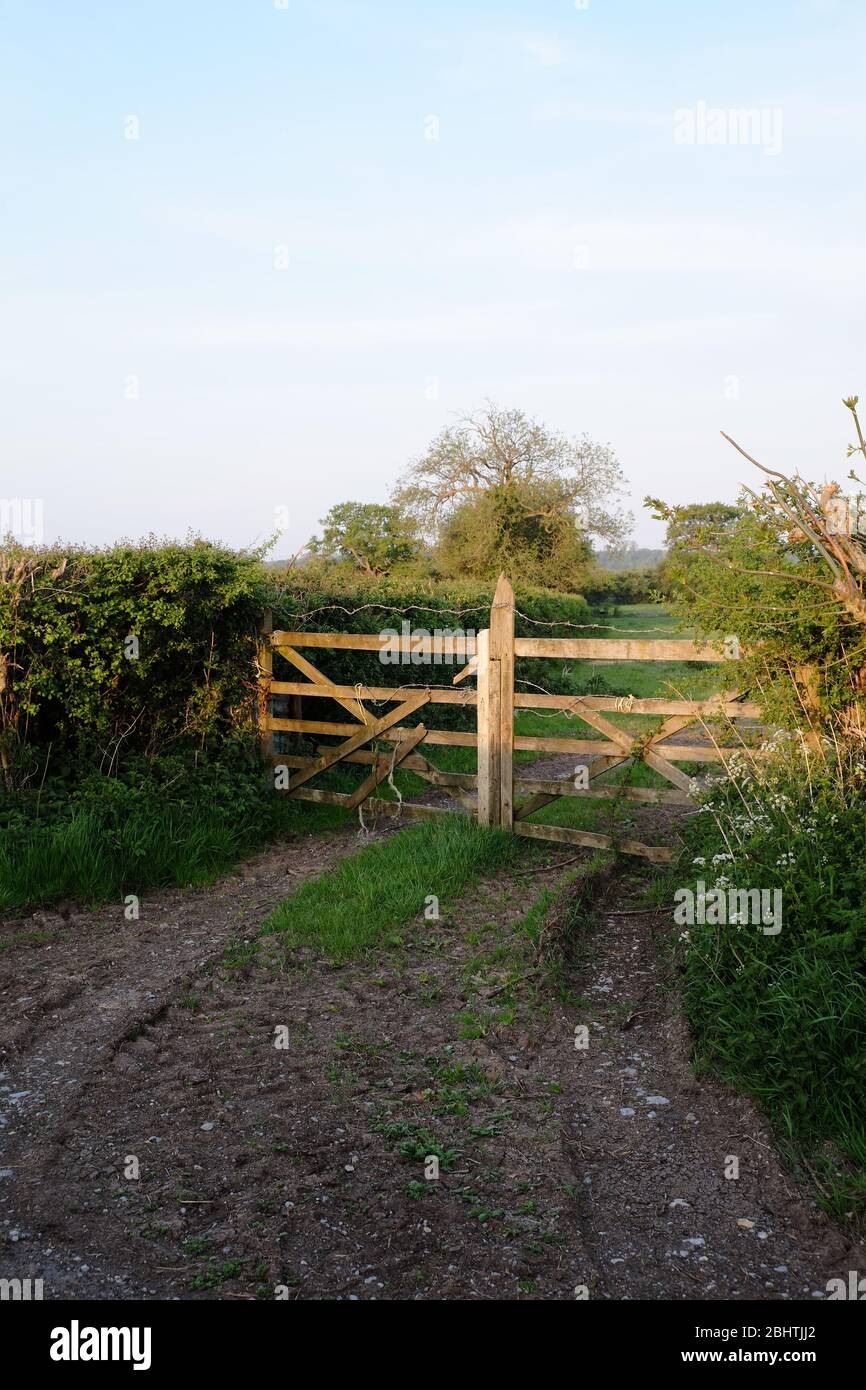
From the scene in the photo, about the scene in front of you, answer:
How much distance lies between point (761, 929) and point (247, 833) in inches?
210

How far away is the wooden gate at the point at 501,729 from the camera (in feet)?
25.5

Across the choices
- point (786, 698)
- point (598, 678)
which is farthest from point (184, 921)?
point (598, 678)

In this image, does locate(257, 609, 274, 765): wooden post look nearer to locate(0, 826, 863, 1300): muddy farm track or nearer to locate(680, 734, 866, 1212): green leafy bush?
locate(0, 826, 863, 1300): muddy farm track

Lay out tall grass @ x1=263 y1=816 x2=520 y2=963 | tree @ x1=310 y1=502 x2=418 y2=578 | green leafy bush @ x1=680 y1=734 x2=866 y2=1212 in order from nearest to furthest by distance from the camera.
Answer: green leafy bush @ x1=680 y1=734 x2=866 y2=1212
tall grass @ x1=263 y1=816 x2=520 y2=963
tree @ x1=310 y1=502 x2=418 y2=578

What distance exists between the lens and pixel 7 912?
7.41 meters

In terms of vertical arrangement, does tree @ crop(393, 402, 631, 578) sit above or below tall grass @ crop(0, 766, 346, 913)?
above

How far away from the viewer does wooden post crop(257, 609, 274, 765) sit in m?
10.2

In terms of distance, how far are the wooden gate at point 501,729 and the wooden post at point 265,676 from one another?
0.03 feet

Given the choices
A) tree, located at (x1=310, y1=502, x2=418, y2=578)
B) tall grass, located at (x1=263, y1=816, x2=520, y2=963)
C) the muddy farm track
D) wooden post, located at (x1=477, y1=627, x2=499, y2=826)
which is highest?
tree, located at (x1=310, y1=502, x2=418, y2=578)

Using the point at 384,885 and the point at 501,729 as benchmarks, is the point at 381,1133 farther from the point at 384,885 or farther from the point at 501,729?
the point at 501,729

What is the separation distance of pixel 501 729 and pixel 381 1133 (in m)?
4.70

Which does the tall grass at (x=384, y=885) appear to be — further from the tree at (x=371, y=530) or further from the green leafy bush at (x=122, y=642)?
the tree at (x=371, y=530)

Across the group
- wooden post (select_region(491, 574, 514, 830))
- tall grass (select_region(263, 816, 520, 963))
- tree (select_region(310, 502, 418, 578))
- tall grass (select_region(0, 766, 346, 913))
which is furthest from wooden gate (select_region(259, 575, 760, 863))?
tree (select_region(310, 502, 418, 578))

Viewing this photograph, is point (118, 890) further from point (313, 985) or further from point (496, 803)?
point (496, 803)
